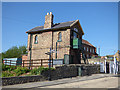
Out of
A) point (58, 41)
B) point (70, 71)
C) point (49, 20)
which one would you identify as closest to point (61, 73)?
point (70, 71)

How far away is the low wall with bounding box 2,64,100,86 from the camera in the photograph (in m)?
11.2

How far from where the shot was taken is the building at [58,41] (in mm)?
23142

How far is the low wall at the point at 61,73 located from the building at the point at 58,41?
3.77 m

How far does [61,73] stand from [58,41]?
906 cm

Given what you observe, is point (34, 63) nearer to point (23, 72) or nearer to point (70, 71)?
point (23, 72)

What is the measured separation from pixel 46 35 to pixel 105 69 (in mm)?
12545

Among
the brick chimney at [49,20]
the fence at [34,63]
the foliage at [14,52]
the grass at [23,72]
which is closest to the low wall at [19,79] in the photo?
the grass at [23,72]

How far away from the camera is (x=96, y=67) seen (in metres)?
22.6

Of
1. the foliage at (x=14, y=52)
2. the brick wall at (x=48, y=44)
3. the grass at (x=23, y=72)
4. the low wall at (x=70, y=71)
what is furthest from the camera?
the foliage at (x=14, y=52)

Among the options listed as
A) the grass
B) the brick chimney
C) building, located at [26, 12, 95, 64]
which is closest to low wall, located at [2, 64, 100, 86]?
the grass

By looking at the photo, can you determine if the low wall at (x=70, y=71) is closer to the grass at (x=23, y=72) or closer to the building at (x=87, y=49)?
the grass at (x=23, y=72)

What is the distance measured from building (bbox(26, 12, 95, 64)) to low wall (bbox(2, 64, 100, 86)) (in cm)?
377

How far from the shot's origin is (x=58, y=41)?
24125 mm

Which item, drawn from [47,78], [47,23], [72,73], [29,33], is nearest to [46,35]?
[47,23]
